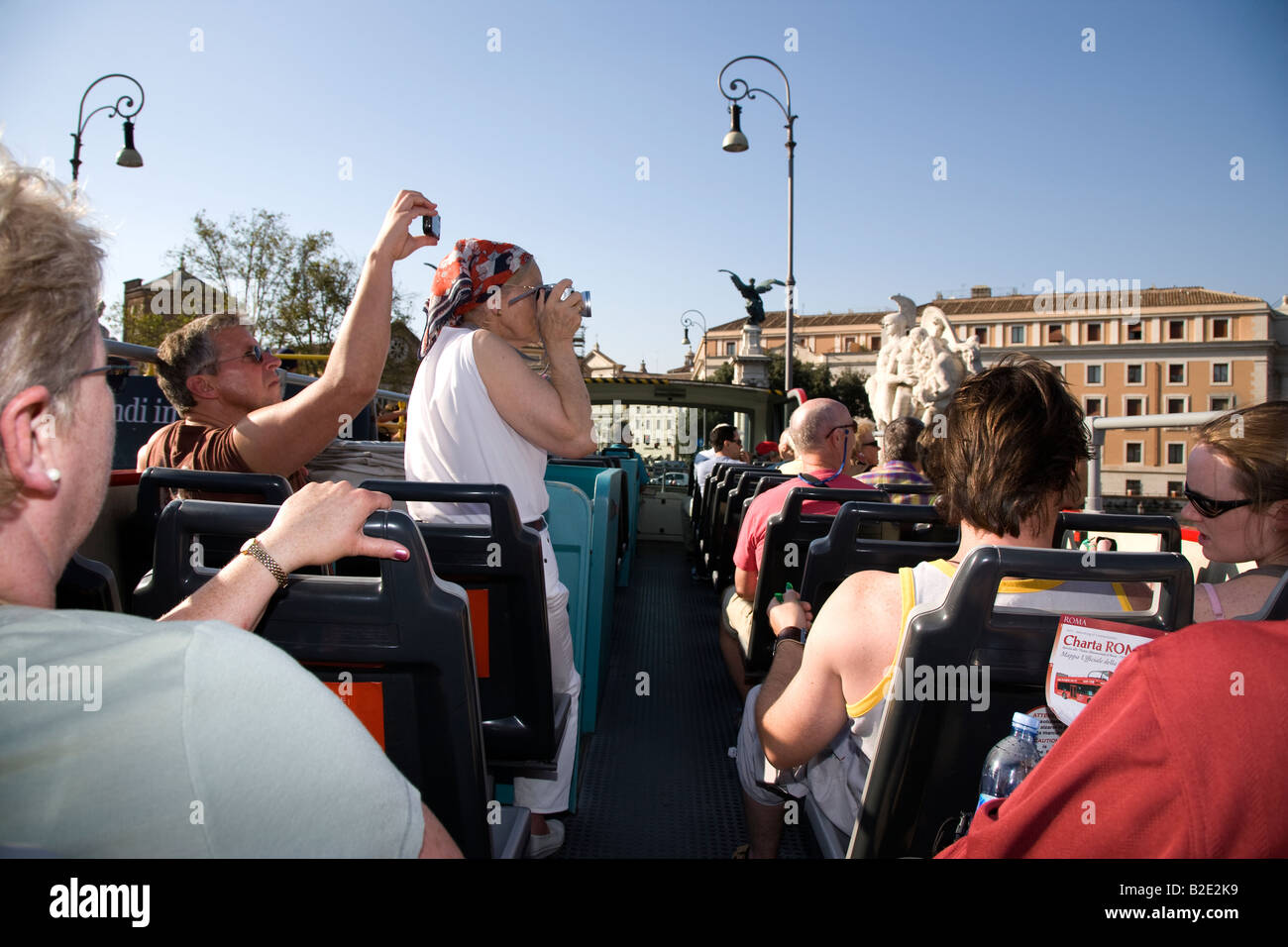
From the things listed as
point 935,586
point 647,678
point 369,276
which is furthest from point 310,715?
point 647,678

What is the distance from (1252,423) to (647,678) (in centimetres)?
309

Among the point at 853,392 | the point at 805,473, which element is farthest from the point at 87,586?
the point at 853,392

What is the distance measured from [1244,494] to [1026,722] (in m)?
1.22

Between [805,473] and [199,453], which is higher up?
[199,453]

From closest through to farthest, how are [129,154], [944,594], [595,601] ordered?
[944,594]
[595,601]
[129,154]

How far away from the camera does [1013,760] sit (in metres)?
1.42

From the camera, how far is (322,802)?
2.61 feet

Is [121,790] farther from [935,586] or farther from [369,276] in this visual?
[369,276]

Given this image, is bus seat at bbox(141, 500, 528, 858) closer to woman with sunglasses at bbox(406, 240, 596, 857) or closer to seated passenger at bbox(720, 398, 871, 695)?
woman with sunglasses at bbox(406, 240, 596, 857)

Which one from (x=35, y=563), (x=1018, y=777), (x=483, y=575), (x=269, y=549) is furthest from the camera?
(x=483, y=575)

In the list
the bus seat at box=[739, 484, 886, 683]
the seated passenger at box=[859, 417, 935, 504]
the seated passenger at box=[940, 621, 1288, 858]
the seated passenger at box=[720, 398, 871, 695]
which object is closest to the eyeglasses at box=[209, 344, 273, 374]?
the bus seat at box=[739, 484, 886, 683]

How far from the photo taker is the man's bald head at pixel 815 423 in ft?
13.0

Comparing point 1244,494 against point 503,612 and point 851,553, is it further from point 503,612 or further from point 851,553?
point 503,612

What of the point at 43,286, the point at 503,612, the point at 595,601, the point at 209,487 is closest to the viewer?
the point at 43,286
